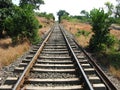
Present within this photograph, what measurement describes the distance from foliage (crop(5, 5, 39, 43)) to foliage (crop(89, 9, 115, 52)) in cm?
428

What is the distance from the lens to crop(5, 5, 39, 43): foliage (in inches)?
647

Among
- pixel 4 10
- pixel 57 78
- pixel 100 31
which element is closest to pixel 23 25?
pixel 4 10

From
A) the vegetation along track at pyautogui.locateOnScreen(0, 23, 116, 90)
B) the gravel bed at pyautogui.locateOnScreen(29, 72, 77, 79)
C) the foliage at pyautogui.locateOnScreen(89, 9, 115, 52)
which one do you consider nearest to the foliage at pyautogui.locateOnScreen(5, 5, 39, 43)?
the foliage at pyautogui.locateOnScreen(89, 9, 115, 52)

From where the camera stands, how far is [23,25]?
659 inches

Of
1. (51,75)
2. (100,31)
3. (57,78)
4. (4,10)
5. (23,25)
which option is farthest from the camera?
(4,10)

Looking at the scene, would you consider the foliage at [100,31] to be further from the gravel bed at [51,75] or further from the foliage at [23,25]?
the gravel bed at [51,75]

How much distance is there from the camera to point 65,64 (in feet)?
31.0

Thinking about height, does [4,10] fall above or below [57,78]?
above

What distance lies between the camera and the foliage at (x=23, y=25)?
1642cm

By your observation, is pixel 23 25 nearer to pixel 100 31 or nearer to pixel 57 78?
pixel 100 31

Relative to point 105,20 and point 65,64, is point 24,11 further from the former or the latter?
point 65,64

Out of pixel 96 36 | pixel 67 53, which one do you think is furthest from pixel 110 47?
pixel 67 53

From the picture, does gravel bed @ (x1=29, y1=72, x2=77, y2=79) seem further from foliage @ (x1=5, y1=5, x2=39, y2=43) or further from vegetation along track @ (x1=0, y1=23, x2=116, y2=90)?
foliage @ (x1=5, y1=5, x2=39, y2=43)

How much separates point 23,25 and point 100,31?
212 inches
